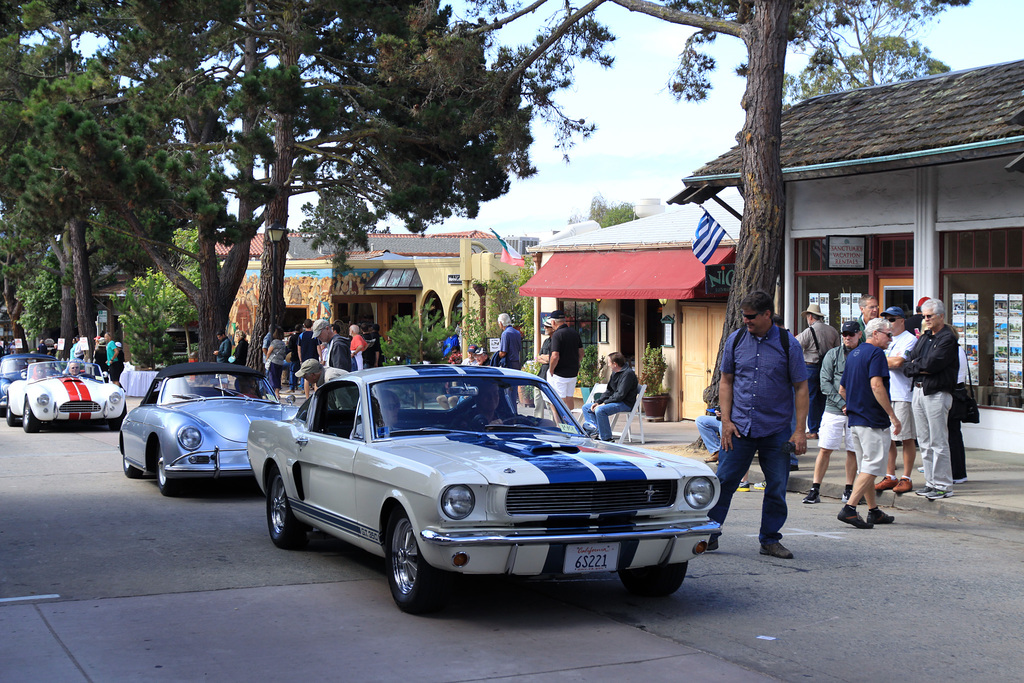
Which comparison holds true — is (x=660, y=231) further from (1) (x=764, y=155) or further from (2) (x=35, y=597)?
(2) (x=35, y=597)

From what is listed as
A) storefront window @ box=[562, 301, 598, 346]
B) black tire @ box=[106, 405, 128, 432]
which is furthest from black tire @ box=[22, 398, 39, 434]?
storefront window @ box=[562, 301, 598, 346]

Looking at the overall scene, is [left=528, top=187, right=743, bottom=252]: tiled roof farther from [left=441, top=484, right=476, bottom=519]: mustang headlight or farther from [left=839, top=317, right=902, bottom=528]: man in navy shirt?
[left=441, top=484, right=476, bottom=519]: mustang headlight

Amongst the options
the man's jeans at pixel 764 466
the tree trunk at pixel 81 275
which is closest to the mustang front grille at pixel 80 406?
the man's jeans at pixel 764 466

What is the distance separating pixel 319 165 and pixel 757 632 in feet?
69.0

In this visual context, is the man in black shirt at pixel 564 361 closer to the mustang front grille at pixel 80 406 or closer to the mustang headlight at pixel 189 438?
the mustang headlight at pixel 189 438

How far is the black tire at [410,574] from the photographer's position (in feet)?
19.5

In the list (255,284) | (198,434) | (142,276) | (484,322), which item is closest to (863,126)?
(198,434)

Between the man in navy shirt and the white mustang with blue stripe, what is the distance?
320 centimetres

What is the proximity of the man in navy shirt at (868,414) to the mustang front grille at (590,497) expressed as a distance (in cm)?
370

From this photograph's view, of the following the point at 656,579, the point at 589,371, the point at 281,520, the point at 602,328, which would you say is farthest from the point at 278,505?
the point at 602,328

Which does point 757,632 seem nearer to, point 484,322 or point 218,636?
point 218,636

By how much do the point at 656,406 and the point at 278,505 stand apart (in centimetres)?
1228

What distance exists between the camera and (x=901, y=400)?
11.0 meters

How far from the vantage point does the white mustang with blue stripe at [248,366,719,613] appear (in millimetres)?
5723
